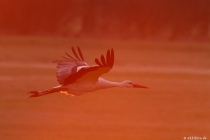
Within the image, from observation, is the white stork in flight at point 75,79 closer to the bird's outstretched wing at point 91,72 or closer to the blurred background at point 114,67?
the bird's outstretched wing at point 91,72

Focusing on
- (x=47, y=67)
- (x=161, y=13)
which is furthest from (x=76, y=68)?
(x=161, y=13)

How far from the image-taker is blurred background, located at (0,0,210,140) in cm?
149

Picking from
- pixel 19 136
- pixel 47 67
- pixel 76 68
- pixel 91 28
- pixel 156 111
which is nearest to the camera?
pixel 76 68

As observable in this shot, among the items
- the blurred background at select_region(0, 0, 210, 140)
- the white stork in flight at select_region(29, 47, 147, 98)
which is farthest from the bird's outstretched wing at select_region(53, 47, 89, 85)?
the blurred background at select_region(0, 0, 210, 140)

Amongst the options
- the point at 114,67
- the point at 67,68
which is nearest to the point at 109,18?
the point at 114,67

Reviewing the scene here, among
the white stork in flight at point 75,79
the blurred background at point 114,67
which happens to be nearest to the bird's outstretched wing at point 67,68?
the white stork in flight at point 75,79

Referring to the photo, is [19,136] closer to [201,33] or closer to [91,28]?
[91,28]

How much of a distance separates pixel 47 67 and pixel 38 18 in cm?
24

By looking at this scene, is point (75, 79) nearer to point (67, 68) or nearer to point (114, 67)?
point (67, 68)

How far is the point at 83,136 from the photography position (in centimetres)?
144

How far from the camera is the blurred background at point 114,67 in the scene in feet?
4.88

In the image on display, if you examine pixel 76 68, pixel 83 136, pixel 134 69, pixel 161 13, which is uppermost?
pixel 161 13

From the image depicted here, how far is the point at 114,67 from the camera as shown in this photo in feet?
5.61

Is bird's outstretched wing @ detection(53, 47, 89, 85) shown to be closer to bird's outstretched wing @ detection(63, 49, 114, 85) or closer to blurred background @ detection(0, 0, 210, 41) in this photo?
bird's outstretched wing @ detection(63, 49, 114, 85)
